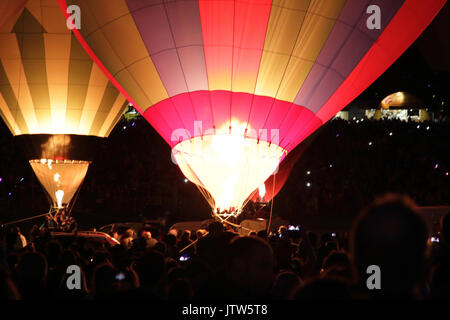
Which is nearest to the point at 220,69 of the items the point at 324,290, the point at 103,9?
the point at 103,9

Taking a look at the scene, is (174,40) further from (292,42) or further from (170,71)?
(292,42)

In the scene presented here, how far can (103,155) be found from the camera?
15820 mm

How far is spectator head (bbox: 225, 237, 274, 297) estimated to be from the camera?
1.87 m

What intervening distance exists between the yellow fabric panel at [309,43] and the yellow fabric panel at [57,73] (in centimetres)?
511

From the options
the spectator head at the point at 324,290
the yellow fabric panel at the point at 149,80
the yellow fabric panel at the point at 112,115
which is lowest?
the spectator head at the point at 324,290

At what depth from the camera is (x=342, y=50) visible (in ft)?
23.9

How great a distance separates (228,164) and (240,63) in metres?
1.34

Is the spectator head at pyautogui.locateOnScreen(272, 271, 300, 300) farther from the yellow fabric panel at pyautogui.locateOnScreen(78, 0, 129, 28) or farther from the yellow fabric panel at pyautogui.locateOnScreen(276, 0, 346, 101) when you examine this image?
the yellow fabric panel at pyautogui.locateOnScreen(78, 0, 129, 28)

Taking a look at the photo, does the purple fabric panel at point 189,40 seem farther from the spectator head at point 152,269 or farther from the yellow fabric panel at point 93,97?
the spectator head at point 152,269

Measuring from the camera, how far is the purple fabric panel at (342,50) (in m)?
7.07

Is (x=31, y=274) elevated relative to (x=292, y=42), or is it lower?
lower

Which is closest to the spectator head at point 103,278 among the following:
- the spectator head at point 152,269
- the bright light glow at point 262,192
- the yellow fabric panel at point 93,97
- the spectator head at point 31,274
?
the spectator head at point 152,269

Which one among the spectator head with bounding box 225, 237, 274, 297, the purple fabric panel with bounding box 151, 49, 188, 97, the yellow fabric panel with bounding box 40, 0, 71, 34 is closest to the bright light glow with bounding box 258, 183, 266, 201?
the purple fabric panel with bounding box 151, 49, 188, 97

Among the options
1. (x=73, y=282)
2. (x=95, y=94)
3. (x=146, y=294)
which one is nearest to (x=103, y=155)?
(x=95, y=94)
